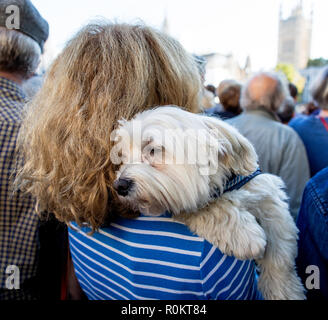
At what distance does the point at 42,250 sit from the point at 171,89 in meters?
1.69

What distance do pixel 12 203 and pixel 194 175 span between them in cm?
141

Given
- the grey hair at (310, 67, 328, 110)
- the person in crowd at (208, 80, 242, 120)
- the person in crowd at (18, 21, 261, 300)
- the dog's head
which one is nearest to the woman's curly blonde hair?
the person in crowd at (18, 21, 261, 300)

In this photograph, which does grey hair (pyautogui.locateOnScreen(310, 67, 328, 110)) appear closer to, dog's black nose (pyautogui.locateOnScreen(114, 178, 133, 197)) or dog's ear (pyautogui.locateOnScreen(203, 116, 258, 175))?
dog's ear (pyautogui.locateOnScreen(203, 116, 258, 175))

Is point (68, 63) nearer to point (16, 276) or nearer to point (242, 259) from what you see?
point (242, 259)

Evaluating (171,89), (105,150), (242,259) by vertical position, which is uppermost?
(171,89)

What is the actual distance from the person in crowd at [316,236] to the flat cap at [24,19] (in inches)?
97.1

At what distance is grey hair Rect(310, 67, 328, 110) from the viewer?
399 cm

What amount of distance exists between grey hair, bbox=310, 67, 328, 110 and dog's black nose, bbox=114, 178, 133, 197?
11.6 ft

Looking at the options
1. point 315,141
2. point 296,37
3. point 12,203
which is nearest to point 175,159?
point 12,203

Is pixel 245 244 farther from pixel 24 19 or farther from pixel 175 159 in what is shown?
pixel 24 19

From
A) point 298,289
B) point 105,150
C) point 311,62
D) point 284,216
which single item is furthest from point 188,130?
point 311,62

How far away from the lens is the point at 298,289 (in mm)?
1960

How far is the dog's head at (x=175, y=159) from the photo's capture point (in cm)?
160

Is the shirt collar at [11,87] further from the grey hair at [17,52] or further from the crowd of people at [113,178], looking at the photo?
the crowd of people at [113,178]
